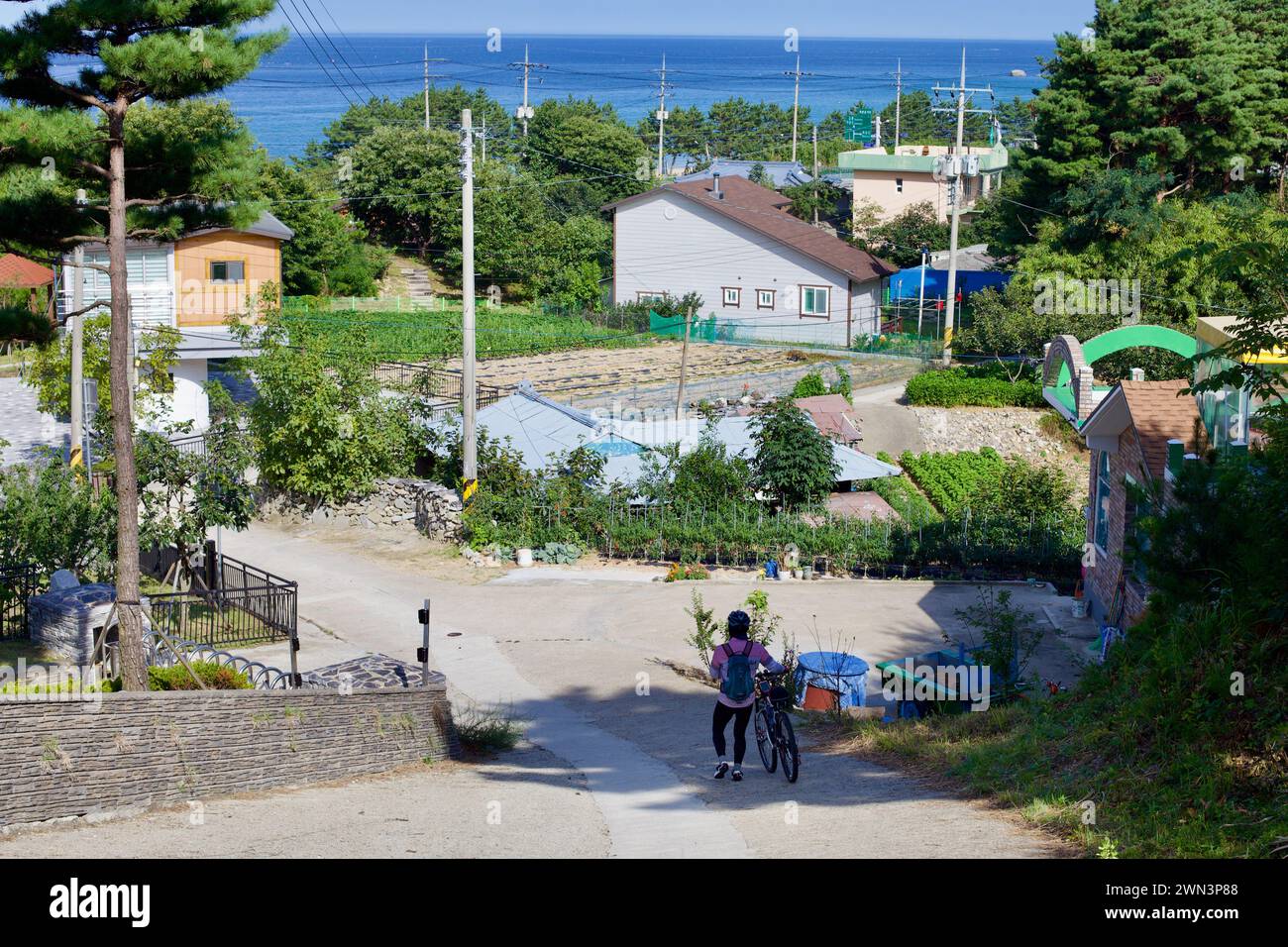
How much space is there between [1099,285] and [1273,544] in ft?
124

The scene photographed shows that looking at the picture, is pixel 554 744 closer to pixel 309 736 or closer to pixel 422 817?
pixel 309 736

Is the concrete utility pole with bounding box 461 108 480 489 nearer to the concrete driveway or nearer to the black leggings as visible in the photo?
the concrete driveway

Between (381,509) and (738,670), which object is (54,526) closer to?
(381,509)

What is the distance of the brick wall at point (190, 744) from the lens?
388 inches

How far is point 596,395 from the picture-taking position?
4150 cm

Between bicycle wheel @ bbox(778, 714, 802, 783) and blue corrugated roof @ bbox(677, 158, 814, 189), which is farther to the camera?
blue corrugated roof @ bbox(677, 158, 814, 189)

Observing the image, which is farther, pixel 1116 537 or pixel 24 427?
pixel 24 427

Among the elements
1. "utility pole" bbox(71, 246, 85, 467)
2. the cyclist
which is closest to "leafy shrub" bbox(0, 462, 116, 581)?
"utility pole" bbox(71, 246, 85, 467)

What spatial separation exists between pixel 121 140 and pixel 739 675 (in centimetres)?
777

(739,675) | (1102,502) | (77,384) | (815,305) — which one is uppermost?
(815,305)

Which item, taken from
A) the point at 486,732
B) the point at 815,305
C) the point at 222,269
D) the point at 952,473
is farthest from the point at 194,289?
the point at 815,305

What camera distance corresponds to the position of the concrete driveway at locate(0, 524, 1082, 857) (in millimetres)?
9547

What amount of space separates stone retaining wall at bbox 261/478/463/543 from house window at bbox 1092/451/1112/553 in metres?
12.2

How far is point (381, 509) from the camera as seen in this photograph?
2752cm
